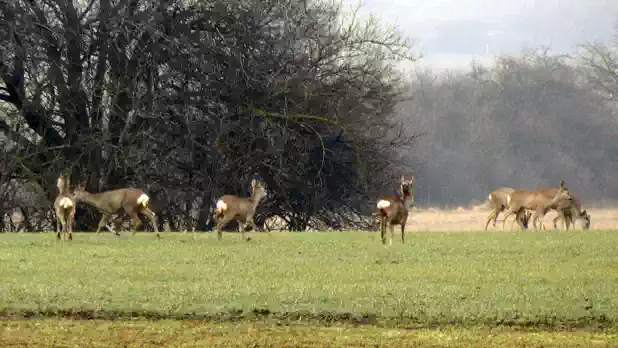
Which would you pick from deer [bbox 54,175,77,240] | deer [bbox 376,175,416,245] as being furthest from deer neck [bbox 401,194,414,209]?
deer [bbox 54,175,77,240]

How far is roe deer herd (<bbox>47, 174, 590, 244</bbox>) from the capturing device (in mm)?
23328

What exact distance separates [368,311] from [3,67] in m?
22.8

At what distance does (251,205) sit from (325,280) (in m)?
8.43

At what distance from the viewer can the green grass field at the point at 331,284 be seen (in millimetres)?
14359

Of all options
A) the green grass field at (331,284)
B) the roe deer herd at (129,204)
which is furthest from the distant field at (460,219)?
the green grass field at (331,284)

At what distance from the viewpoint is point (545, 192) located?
3067cm

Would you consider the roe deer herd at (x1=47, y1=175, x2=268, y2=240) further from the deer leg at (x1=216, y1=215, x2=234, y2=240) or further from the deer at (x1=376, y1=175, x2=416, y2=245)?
the deer at (x1=376, y1=175, x2=416, y2=245)

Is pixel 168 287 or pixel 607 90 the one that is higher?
pixel 607 90

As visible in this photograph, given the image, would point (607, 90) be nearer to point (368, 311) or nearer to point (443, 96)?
point (443, 96)

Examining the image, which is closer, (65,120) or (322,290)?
(322,290)

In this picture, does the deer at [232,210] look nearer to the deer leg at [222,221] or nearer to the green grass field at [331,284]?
the deer leg at [222,221]

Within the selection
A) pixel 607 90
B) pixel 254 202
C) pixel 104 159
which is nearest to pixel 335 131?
pixel 104 159

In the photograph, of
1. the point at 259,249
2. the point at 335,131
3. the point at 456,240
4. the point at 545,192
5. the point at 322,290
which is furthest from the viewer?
the point at 335,131

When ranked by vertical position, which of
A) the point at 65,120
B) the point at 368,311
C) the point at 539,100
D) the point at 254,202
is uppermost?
the point at 539,100
